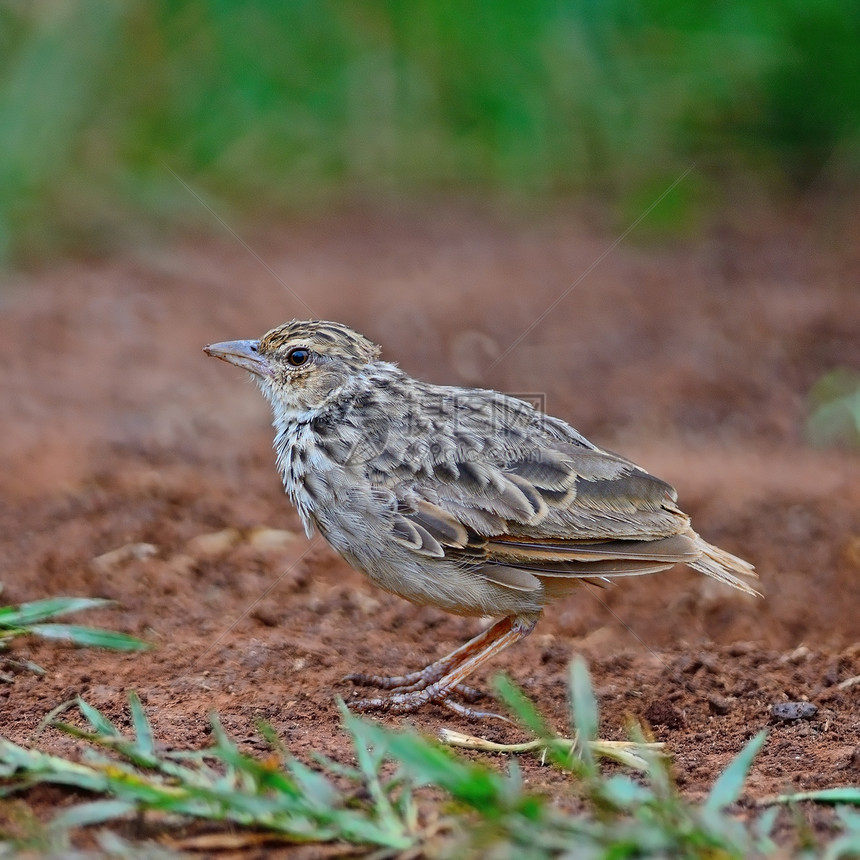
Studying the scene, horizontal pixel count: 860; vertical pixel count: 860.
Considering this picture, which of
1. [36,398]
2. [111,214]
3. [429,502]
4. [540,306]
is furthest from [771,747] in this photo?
[111,214]

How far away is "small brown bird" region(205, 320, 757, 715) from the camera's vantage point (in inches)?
177

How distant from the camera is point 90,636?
4.55 meters

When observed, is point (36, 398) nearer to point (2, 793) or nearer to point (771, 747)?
point (2, 793)

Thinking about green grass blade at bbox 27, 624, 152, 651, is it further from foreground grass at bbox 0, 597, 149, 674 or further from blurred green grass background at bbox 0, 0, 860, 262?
blurred green grass background at bbox 0, 0, 860, 262

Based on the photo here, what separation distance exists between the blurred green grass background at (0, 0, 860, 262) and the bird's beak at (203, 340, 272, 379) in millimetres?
5723

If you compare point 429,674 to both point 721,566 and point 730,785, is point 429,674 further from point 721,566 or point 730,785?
point 730,785

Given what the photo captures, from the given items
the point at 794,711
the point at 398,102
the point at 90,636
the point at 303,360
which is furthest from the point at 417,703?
the point at 398,102

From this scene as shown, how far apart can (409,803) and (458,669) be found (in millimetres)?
A: 1586

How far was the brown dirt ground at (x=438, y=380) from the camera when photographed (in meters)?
4.46

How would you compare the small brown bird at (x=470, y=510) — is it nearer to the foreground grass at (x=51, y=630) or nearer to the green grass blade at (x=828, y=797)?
the foreground grass at (x=51, y=630)

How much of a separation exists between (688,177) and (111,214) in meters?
5.92

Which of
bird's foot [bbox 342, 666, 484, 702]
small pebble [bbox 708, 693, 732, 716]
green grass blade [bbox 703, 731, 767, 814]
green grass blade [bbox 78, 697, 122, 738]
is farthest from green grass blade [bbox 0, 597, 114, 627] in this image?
green grass blade [bbox 703, 731, 767, 814]

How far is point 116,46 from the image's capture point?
1130 centimetres

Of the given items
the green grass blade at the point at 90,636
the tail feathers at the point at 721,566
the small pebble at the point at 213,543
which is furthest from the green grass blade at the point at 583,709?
the small pebble at the point at 213,543
